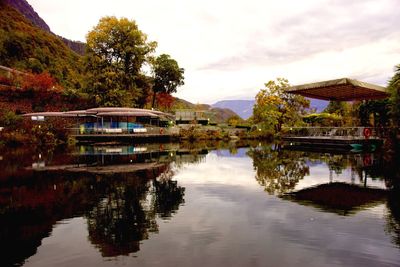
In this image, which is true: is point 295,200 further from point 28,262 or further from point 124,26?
point 124,26

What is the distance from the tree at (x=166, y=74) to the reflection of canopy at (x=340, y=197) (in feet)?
143

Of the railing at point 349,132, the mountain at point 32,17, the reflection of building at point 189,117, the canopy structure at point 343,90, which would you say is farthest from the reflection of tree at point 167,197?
the mountain at point 32,17

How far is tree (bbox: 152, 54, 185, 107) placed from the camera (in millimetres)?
51094

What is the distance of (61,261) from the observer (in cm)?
479

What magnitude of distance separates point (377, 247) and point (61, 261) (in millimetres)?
5128

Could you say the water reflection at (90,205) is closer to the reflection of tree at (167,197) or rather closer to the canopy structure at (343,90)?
the reflection of tree at (167,197)

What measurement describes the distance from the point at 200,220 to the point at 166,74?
4670cm

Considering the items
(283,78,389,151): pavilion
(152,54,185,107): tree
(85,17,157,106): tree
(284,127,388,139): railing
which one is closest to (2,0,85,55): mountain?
(152,54,185,107): tree

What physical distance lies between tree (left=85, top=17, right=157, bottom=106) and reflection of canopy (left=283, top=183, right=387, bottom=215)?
33292mm

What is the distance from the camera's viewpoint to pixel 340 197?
29.2ft

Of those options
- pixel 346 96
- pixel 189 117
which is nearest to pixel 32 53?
pixel 189 117

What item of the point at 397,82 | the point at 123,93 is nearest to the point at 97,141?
the point at 123,93

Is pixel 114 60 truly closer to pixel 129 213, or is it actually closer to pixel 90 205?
pixel 90 205

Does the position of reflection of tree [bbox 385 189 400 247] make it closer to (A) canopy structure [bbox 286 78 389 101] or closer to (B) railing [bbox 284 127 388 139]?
(A) canopy structure [bbox 286 78 389 101]
